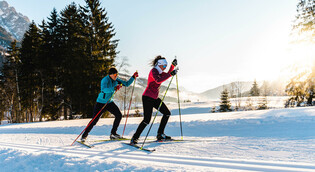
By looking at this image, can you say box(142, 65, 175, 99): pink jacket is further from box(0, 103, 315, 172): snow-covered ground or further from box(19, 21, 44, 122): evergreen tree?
box(19, 21, 44, 122): evergreen tree

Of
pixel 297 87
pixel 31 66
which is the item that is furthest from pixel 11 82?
pixel 297 87

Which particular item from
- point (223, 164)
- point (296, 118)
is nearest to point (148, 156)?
point (223, 164)

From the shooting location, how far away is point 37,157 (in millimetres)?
3770

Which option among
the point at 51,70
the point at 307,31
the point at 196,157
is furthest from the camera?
the point at 51,70

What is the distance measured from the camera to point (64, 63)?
21.4 metres

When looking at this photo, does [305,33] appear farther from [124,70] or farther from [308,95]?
[124,70]

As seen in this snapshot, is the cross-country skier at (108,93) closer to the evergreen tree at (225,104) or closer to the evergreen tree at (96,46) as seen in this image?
the evergreen tree at (96,46)

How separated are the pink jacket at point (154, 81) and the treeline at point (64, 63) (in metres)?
15.0

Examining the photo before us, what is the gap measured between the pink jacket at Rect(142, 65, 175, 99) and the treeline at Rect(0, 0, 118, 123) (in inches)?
591

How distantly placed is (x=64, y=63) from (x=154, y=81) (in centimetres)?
2035

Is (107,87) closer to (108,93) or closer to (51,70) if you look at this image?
(108,93)

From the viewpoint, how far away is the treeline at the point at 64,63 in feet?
62.0

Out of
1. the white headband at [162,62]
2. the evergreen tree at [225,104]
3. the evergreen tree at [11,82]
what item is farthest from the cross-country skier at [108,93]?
the evergreen tree at [225,104]

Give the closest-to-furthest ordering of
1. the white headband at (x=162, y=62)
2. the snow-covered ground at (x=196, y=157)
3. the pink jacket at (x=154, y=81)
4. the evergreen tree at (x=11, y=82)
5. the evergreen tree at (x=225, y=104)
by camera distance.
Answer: the snow-covered ground at (x=196, y=157), the pink jacket at (x=154, y=81), the white headband at (x=162, y=62), the evergreen tree at (x=11, y=82), the evergreen tree at (x=225, y=104)
